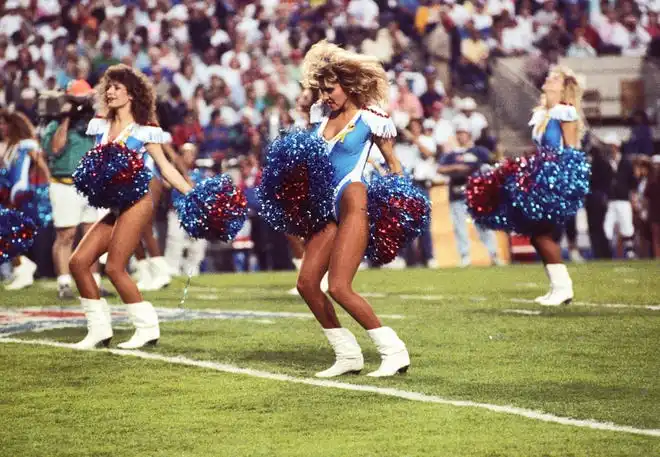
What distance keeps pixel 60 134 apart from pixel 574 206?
15.4 feet

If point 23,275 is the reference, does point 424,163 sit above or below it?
above

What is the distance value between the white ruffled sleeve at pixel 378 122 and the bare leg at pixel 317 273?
0.54 m

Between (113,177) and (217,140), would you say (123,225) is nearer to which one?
(113,177)

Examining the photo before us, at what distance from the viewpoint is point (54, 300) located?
12.4 m

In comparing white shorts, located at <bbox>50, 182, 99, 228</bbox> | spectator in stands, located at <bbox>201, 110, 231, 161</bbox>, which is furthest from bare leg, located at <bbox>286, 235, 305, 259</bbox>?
spectator in stands, located at <bbox>201, 110, 231, 161</bbox>

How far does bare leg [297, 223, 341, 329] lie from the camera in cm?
700

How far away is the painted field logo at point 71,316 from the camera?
9.88m

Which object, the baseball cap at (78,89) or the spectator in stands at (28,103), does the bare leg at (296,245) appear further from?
the spectator in stands at (28,103)

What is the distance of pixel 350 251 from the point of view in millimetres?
6887

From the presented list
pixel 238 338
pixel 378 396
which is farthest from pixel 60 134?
pixel 378 396

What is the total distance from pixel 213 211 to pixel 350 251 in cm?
144

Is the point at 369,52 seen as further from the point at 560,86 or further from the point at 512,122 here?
the point at 560,86

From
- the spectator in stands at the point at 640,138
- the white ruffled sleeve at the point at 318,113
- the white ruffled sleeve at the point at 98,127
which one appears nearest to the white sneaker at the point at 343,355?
the white ruffled sleeve at the point at 318,113

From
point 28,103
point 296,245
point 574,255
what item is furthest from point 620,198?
point 28,103
